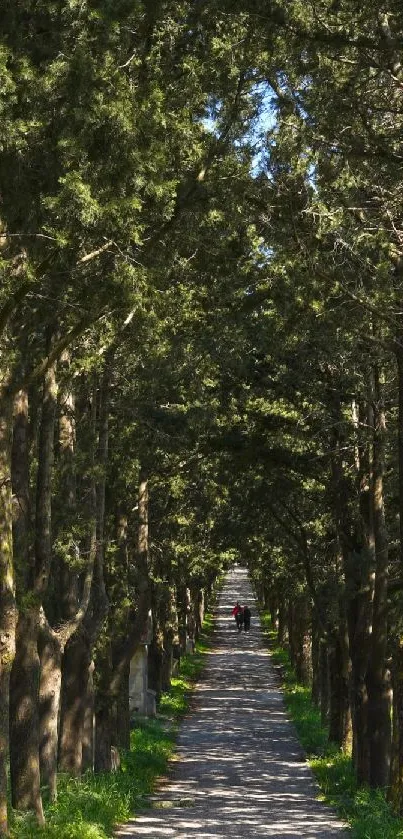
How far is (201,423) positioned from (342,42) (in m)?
9.85

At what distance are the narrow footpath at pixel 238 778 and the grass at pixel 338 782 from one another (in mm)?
254

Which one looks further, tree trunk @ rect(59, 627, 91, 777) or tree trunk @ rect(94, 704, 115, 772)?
tree trunk @ rect(94, 704, 115, 772)

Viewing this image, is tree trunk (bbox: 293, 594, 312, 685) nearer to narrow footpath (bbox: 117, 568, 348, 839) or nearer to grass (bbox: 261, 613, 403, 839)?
grass (bbox: 261, 613, 403, 839)

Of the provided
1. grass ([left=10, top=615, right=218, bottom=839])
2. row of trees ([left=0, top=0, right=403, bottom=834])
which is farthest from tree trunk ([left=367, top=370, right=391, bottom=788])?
grass ([left=10, top=615, right=218, bottom=839])

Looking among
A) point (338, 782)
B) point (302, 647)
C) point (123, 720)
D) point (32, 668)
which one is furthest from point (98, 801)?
point (302, 647)

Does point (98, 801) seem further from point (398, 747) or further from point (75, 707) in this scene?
point (398, 747)

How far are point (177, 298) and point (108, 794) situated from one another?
21.4ft

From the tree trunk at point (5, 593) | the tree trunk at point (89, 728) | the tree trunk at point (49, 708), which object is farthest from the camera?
the tree trunk at point (89, 728)

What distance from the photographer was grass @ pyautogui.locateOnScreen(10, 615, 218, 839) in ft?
46.0

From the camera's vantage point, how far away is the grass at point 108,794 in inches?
551

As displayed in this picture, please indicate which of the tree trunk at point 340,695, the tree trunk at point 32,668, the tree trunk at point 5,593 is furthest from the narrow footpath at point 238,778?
the tree trunk at point 5,593

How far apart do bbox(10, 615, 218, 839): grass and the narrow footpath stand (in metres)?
0.29

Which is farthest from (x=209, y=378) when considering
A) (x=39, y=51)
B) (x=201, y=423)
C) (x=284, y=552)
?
(x=284, y=552)

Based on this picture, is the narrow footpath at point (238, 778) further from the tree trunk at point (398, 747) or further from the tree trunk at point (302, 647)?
the tree trunk at point (302, 647)
